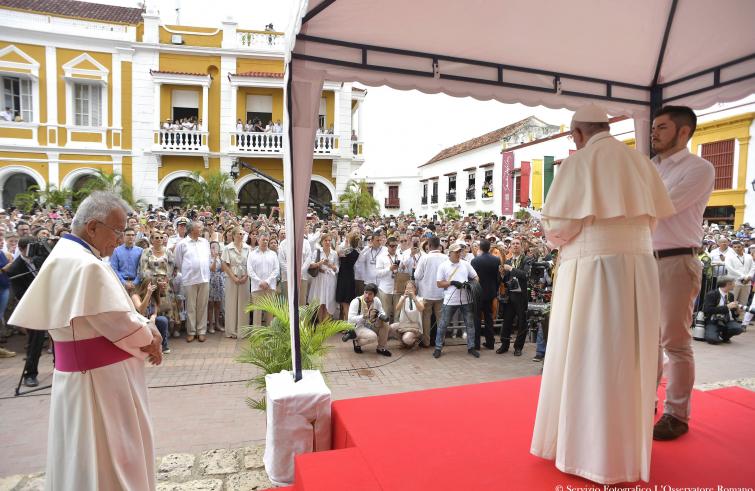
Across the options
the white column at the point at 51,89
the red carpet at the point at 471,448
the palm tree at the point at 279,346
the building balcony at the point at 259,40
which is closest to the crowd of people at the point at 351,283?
the palm tree at the point at 279,346

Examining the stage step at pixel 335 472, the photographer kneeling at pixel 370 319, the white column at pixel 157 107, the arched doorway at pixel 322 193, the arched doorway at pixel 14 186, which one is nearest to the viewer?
the stage step at pixel 335 472

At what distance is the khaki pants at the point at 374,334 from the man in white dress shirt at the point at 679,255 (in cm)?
510

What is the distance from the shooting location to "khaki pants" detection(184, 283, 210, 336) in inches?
325

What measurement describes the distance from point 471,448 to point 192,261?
260 inches

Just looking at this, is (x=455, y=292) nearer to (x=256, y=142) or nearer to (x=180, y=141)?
(x=256, y=142)

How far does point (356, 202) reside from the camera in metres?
23.2

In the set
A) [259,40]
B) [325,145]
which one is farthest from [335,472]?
[259,40]

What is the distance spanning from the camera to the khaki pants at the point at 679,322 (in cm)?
298

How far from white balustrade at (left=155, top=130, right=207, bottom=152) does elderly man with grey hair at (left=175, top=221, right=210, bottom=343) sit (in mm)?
15819

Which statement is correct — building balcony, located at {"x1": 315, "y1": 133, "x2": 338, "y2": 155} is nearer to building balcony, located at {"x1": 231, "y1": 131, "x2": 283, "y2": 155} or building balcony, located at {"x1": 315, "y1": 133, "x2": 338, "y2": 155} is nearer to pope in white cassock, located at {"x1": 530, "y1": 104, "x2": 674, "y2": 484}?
building balcony, located at {"x1": 231, "y1": 131, "x2": 283, "y2": 155}

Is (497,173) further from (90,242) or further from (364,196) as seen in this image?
(90,242)

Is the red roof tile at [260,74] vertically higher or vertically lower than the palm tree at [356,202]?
higher

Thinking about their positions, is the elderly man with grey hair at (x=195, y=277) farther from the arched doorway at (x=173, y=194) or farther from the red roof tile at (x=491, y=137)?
the red roof tile at (x=491, y=137)

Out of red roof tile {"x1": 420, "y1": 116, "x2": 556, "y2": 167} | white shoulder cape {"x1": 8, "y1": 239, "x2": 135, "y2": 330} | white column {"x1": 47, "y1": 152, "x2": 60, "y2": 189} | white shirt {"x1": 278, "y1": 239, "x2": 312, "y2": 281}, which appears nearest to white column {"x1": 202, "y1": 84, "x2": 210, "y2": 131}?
white column {"x1": 47, "y1": 152, "x2": 60, "y2": 189}
